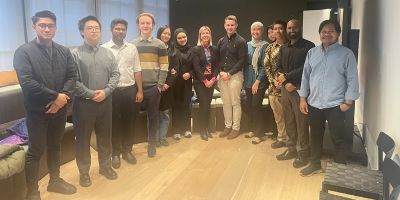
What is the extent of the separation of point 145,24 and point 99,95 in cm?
103

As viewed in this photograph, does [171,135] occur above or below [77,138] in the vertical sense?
below

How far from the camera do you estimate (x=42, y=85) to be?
2.70 metres

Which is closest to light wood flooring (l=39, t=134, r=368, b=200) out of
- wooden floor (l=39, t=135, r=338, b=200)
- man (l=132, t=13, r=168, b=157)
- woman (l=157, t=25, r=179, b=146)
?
wooden floor (l=39, t=135, r=338, b=200)

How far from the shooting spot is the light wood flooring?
307 cm

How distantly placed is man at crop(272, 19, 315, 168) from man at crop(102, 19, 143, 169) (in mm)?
1488

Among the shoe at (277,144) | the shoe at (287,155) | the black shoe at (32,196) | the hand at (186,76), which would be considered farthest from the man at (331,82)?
the black shoe at (32,196)

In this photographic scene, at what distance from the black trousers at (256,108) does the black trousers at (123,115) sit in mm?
1541

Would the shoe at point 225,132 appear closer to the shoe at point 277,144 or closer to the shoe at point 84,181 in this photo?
the shoe at point 277,144

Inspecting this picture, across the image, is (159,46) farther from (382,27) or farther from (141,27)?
(382,27)

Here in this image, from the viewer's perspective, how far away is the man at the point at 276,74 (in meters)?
3.96

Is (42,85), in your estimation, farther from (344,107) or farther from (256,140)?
(256,140)

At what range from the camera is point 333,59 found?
3.07 metres

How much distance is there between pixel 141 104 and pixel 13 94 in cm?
134

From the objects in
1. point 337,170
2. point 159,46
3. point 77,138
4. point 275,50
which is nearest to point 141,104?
point 159,46
